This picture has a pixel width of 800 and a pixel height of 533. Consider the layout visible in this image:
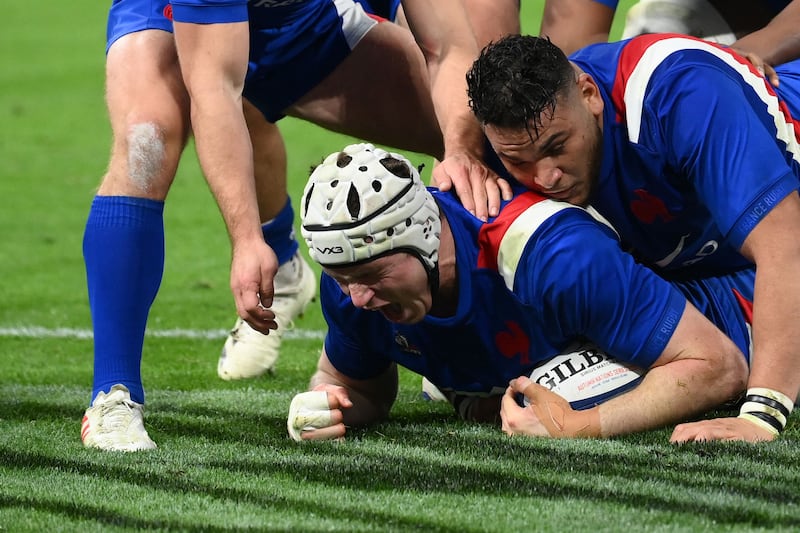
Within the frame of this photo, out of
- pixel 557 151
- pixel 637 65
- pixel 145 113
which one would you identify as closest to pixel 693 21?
pixel 637 65

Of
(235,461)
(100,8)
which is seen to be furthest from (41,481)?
(100,8)

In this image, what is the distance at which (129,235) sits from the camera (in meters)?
3.72

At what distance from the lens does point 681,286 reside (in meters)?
3.96

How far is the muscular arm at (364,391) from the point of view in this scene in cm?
382

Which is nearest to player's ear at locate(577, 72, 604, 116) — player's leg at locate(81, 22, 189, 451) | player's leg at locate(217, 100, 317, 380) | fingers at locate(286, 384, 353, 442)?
fingers at locate(286, 384, 353, 442)

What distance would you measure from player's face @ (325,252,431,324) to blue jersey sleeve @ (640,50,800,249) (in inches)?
28.8

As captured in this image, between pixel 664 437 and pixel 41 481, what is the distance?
59.0 inches

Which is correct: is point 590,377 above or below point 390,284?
below

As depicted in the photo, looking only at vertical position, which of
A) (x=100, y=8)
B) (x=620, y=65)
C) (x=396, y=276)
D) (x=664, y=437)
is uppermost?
(x=620, y=65)

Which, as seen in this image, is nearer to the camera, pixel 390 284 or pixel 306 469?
pixel 306 469

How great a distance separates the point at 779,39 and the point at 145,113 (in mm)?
2099

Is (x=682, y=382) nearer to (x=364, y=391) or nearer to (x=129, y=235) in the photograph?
(x=364, y=391)

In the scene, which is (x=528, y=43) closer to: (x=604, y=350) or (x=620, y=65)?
(x=620, y=65)

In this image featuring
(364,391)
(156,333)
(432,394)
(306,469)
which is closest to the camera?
(306,469)
